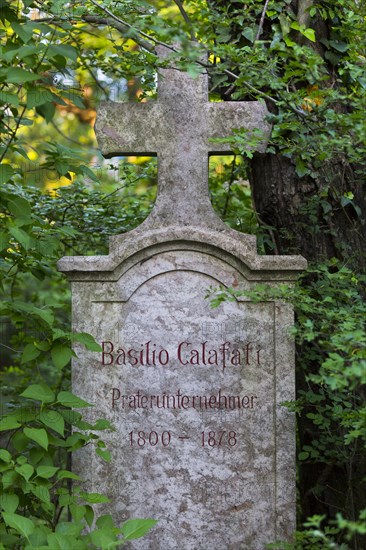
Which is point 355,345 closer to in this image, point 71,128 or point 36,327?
point 36,327

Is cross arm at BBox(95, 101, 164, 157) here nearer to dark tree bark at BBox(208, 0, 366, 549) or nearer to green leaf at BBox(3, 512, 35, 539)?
dark tree bark at BBox(208, 0, 366, 549)

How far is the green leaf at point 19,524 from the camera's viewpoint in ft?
9.78

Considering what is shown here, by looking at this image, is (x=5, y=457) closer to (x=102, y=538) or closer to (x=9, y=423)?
(x=9, y=423)

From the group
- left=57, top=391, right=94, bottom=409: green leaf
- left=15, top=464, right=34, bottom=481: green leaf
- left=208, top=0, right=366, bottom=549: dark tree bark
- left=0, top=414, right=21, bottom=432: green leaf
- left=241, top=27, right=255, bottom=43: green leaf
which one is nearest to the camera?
left=15, top=464, right=34, bottom=481: green leaf

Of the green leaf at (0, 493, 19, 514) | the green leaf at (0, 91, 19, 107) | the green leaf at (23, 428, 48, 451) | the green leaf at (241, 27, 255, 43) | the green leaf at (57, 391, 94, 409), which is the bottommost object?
the green leaf at (0, 493, 19, 514)

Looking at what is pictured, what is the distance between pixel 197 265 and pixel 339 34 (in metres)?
1.70

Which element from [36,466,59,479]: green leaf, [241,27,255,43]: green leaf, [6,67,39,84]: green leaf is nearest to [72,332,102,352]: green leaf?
[36,466,59,479]: green leaf

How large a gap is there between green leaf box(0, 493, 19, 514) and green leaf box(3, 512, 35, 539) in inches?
4.8

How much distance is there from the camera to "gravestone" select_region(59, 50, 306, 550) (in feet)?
13.3

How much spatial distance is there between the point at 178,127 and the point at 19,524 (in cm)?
220

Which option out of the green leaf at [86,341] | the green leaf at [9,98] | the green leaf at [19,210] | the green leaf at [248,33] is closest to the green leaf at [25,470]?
the green leaf at [86,341]

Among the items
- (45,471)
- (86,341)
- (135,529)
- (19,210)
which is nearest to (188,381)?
(86,341)

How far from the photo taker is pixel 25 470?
10.4ft

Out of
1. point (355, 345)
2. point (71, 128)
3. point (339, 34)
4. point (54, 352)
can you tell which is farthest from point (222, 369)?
point (71, 128)
